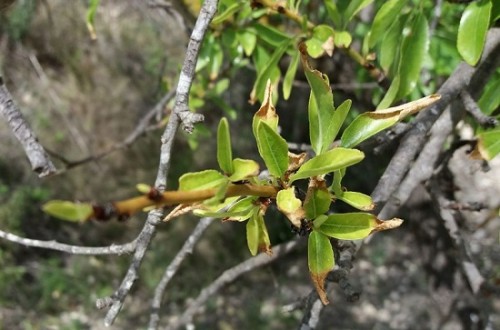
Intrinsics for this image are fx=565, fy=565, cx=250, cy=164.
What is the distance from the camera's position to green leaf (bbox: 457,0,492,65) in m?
0.98

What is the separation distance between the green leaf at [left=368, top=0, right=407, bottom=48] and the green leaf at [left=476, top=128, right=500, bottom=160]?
0.29m

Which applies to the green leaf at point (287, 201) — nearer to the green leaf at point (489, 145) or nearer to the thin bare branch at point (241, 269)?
the green leaf at point (489, 145)

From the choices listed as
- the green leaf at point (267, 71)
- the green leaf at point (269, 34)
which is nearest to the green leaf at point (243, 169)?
the green leaf at point (267, 71)

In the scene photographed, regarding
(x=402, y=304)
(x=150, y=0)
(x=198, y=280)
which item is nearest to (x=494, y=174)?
(x=402, y=304)

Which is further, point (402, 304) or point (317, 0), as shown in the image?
point (402, 304)

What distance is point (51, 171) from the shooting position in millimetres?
641

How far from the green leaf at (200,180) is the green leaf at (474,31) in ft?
1.86

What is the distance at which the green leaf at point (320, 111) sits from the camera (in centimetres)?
78

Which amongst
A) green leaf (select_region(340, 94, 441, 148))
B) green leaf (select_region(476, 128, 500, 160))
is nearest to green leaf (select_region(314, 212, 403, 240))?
green leaf (select_region(340, 94, 441, 148))

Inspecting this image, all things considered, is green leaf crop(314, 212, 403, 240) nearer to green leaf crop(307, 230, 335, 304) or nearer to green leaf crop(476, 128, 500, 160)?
green leaf crop(307, 230, 335, 304)

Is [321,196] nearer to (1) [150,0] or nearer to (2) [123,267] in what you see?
(1) [150,0]

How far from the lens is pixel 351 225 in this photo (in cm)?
78

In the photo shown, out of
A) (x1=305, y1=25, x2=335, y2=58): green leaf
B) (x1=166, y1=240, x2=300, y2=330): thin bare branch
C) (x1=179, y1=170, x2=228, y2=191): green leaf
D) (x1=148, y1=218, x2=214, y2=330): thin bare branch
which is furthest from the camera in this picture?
(x1=166, y1=240, x2=300, y2=330): thin bare branch

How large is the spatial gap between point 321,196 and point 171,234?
2.87 m
